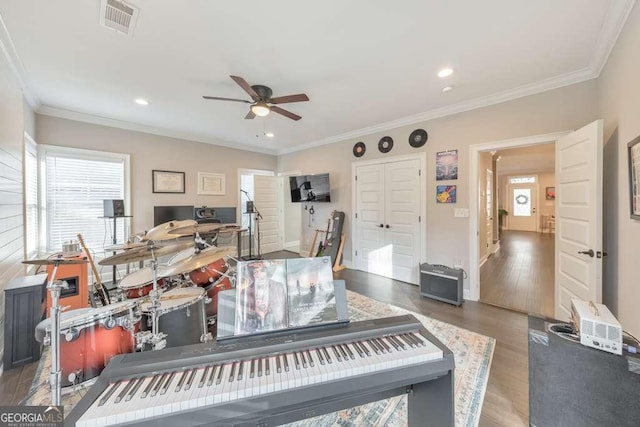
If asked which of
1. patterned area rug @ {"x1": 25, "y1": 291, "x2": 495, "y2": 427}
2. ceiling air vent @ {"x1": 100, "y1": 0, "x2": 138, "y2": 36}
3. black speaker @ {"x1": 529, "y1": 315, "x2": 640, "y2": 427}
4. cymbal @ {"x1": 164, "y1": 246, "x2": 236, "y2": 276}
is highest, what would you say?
ceiling air vent @ {"x1": 100, "y1": 0, "x2": 138, "y2": 36}

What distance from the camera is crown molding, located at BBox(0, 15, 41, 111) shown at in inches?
78.8

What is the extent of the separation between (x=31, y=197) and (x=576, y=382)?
5741 millimetres

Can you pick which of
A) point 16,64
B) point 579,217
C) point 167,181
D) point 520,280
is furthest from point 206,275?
point 520,280

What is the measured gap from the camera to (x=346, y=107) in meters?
3.48

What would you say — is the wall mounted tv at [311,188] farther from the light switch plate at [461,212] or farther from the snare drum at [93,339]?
the snare drum at [93,339]

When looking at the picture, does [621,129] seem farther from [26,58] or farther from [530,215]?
[530,215]

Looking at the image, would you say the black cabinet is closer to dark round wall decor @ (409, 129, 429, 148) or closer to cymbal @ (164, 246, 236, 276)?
cymbal @ (164, 246, 236, 276)

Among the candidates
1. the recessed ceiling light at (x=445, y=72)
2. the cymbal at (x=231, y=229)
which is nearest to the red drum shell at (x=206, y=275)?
the cymbal at (x=231, y=229)

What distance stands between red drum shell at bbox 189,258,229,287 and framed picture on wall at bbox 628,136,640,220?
3.28 m

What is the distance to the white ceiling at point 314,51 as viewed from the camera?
1750 millimetres

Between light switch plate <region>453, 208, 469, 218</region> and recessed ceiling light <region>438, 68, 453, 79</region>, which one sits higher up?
recessed ceiling light <region>438, 68, 453, 79</region>

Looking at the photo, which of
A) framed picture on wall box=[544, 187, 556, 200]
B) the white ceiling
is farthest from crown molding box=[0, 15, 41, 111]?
framed picture on wall box=[544, 187, 556, 200]

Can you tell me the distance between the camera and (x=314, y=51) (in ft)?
7.22

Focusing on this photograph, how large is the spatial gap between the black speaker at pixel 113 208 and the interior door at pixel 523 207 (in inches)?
526
